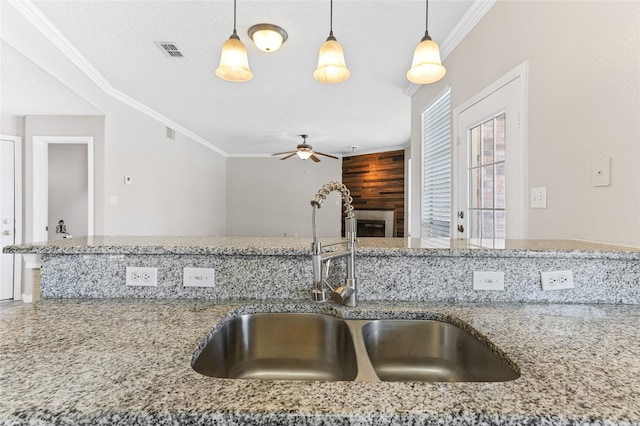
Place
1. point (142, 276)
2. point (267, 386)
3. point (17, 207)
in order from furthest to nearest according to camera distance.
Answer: point (17, 207) → point (142, 276) → point (267, 386)

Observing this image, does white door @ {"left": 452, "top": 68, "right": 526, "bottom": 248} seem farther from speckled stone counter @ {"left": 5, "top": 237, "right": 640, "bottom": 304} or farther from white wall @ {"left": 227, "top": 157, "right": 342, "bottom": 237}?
white wall @ {"left": 227, "top": 157, "right": 342, "bottom": 237}

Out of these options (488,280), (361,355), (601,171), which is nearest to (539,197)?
(601,171)

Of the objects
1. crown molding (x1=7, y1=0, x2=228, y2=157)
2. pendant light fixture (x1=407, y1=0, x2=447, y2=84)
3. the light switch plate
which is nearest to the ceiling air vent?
crown molding (x1=7, y1=0, x2=228, y2=157)

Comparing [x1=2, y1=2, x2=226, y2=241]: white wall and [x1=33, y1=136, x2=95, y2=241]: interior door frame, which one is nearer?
[x1=2, y1=2, x2=226, y2=241]: white wall

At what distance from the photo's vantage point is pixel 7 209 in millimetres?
3867

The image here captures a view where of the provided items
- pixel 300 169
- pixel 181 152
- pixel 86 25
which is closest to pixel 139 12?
pixel 86 25

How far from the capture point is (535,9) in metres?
1.68

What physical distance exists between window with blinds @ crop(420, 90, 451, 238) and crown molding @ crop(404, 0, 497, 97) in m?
0.37

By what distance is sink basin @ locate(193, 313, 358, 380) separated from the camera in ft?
3.20

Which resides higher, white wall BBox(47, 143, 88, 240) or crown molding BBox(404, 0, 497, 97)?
crown molding BBox(404, 0, 497, 97)

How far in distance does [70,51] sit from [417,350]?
3635 millimetres

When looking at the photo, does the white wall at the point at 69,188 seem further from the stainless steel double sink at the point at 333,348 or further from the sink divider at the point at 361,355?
the sink divider at the point at 361,355

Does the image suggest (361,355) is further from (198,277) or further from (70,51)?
(70,51)

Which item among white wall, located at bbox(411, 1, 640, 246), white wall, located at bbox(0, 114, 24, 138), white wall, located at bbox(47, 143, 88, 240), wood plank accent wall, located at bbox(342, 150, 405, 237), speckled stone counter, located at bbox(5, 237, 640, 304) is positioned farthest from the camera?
wood plank accent wall, located at bbox(342, 150, 405, 237)
